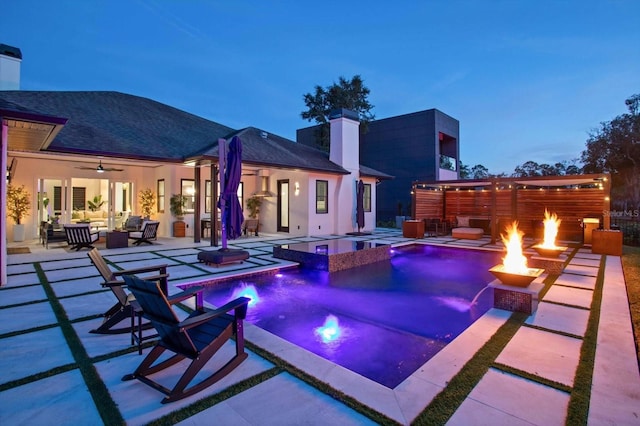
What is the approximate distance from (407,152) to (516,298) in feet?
62.8

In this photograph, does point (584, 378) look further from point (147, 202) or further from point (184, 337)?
point (147, 202)

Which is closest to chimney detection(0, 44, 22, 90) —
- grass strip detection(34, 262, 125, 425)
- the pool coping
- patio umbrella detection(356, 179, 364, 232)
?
grass strip detection(34, 262, 125, 425)

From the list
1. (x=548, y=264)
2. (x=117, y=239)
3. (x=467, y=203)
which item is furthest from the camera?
(x=467, y=203)

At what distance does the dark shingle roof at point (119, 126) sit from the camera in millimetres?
9695

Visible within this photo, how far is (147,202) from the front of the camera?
13.3 metres

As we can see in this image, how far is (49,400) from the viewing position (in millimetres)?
2398

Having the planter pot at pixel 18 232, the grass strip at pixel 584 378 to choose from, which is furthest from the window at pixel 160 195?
the grass strip at pixel 584 378

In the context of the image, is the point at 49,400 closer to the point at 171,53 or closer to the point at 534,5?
the point at 534,5

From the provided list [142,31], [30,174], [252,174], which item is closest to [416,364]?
[252,174]

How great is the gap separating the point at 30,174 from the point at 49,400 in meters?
12.7

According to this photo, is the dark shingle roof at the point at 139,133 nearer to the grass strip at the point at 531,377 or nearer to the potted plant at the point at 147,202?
→ the potted plant at the point at 147,202

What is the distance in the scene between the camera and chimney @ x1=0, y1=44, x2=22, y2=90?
11.1 m

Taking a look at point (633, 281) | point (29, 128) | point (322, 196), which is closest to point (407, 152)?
point (322, 196)

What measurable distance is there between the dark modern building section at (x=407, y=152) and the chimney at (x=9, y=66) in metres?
19.4
